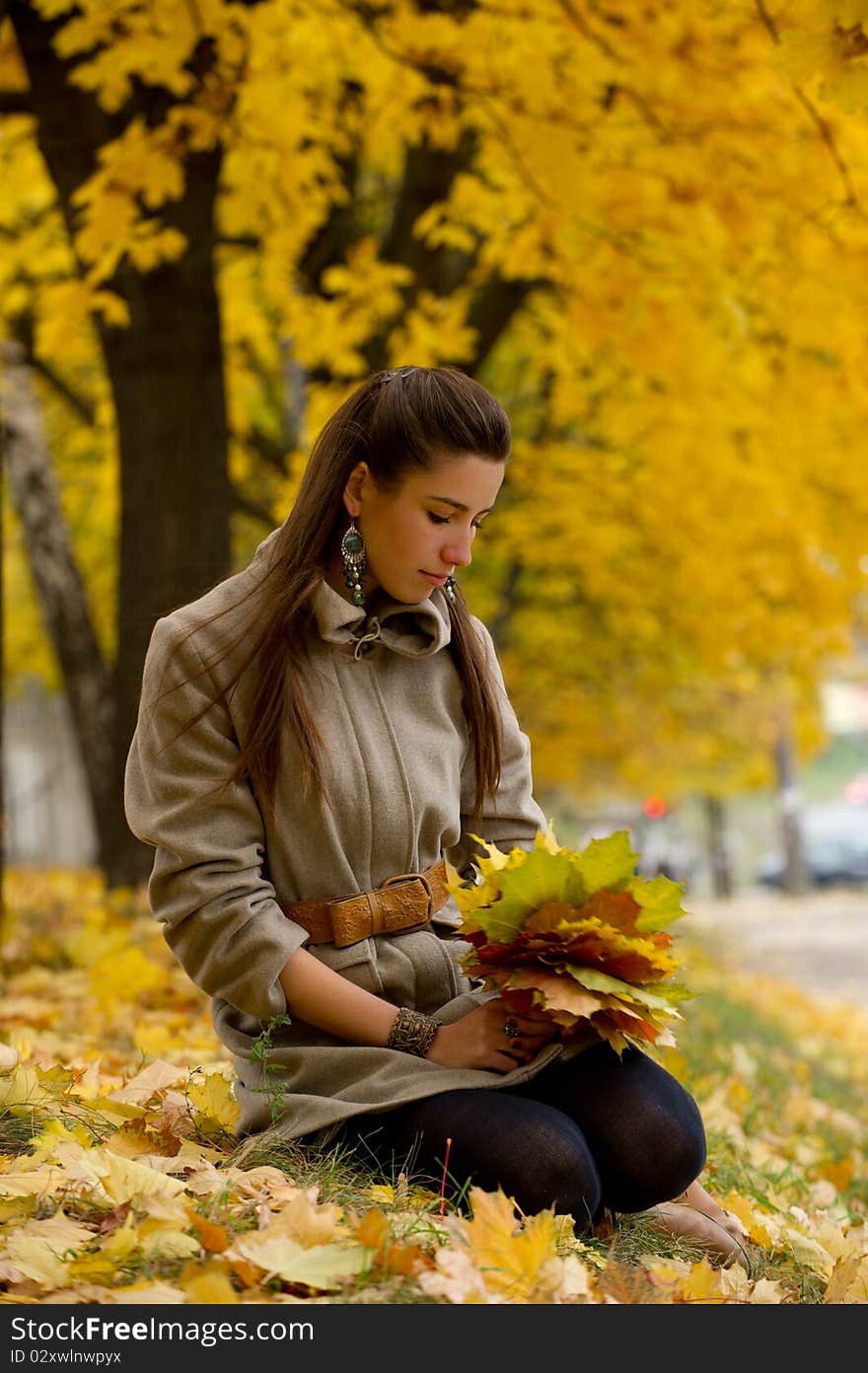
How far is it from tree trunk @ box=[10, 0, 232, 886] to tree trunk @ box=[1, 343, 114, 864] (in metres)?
1.97

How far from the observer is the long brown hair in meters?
2.82

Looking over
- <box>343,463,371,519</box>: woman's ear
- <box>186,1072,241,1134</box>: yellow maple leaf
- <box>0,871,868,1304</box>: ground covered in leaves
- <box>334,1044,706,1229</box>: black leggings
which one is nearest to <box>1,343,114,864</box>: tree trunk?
<box>0,871,868,1304</box>: ground covered in leaves

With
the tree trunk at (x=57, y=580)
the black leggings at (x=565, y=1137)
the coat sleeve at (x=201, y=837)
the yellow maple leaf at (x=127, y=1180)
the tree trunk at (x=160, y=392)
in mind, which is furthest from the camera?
the tree trunk at (x=57, y=580)

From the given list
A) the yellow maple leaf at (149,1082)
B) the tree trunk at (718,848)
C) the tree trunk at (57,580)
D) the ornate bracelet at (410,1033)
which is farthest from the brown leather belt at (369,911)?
the tree trunk at (718,848)

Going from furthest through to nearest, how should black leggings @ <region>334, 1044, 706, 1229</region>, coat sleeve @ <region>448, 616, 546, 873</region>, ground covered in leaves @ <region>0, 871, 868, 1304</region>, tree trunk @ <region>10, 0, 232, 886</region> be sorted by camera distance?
tree trunk @ <region>10, 0, 232, 886</region> < coat sleeve @ <region>448, 616, 546, 873</region> < black leggings @ <region>334, 1044, 706, 1229</region> < ground covered in leaves @ <region>0, 871, 868, 1304</region>

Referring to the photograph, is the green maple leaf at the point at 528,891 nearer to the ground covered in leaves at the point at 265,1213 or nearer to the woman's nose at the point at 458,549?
the ground covered in leaves at the point at 265,1213

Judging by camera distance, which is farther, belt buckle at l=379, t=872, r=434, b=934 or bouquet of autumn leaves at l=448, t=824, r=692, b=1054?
belt buckle at l=379, t=872, r=434, b=934

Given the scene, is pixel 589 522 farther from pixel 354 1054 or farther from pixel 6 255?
pixel 354 1054

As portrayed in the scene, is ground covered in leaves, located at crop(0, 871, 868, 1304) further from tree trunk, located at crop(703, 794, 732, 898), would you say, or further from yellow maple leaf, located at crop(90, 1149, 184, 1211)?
tree trunk, located at crop(703, 794, 732, 898)

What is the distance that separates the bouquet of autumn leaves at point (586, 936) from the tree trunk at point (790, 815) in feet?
72.9

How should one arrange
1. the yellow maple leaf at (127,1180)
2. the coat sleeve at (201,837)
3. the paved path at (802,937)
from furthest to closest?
1. the paved path at (802,937)
2. the coat sleeve at (201,837)
3. the yellow maple leaf at (127,1180)

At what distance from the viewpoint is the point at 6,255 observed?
9766 millimetres

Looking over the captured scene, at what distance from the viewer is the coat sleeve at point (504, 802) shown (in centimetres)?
318

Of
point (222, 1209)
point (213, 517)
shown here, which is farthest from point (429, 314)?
point (222, 1209)
